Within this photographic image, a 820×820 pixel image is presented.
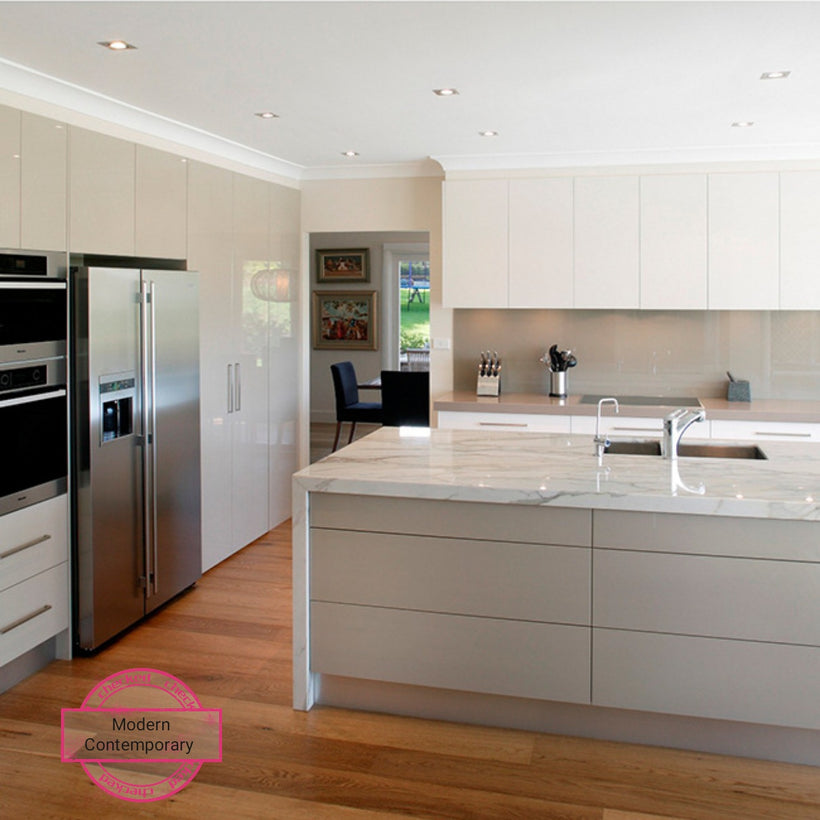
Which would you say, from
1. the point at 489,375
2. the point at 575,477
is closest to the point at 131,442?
the point at 575,477

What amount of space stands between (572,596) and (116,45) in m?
2.47

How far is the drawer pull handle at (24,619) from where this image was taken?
3.37 m

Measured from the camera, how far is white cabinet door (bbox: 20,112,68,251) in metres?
3.44

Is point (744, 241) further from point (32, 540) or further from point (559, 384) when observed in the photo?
point (32, 540)

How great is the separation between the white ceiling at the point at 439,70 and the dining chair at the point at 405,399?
2.17 metres

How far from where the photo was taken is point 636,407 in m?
5.30

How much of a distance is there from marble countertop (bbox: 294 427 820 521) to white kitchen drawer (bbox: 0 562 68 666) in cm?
123

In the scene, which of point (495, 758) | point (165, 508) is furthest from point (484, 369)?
point (495, 758)

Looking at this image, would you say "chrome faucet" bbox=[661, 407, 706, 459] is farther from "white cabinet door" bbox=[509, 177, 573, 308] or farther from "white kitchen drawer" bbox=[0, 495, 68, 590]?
"white kitchen drawer" bbox=[0, 495, 68, 590]

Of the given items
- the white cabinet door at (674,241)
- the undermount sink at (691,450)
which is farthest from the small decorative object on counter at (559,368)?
the undermount sink at (691,450)

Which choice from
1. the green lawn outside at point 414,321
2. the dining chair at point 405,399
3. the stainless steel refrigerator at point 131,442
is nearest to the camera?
the stainless steel refrigerator at point 131,442

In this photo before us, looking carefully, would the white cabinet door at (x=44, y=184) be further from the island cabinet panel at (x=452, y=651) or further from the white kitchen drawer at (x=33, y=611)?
the island cabinet panel at (x=452, y=651)

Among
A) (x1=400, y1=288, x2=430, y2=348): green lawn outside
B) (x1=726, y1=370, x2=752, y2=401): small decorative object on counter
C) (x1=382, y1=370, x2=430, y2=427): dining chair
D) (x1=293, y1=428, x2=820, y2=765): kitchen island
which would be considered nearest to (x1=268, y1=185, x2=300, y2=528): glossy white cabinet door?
(x1=382, y1=370, x2=430, y2=427): dining chair

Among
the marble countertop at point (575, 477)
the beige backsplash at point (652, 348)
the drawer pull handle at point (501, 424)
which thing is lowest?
the marble countertop at point (575, 477)
